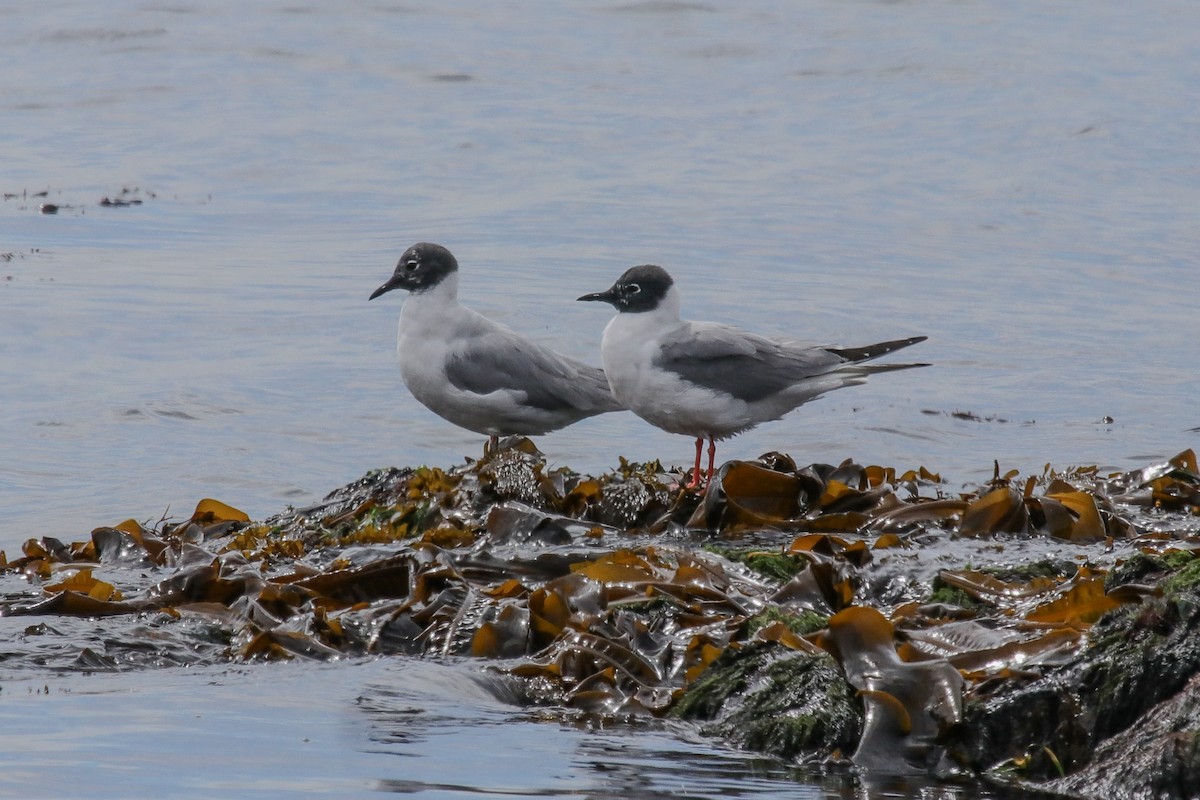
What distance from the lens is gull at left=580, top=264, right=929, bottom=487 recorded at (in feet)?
24.6

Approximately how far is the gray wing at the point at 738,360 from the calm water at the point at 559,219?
279cm

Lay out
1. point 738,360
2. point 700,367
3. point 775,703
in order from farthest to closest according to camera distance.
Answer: point 738,360, point 700,367, point 775,703

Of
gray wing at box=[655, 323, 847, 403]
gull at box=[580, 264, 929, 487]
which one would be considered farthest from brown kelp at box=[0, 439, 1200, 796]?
gray wing at box=[655, 323, 847, 403]

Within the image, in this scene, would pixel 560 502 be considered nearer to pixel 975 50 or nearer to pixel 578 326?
pixel 578 326

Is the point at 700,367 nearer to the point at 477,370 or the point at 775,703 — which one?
the point at 477,370

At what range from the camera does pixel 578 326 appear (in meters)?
14.8

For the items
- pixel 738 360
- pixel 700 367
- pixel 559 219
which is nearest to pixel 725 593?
pixel 700 367

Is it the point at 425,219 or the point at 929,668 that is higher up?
the point at 425,219

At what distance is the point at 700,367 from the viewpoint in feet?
24.8

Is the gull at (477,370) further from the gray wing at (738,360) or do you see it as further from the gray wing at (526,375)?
the gray wing at (738,360)

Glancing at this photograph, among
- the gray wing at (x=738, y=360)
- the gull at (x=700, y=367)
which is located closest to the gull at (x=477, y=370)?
the gull at (x=700, y=367)

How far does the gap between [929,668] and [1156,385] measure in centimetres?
1011

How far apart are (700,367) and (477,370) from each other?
1.54 meters

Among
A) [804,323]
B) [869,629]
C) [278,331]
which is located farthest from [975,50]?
[869,629]
